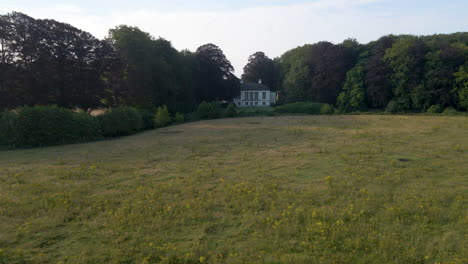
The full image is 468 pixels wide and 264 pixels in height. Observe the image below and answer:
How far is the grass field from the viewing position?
17.4 ft

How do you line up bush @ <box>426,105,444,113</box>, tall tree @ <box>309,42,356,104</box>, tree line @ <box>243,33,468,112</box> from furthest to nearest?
tall tree @ <box>309,42,356,104</box>
tree line @ <box>243,33,468,112</box>
bush @ <box>426,105,444,113</box>

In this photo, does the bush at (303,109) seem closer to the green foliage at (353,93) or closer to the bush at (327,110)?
the bush at (327,110)

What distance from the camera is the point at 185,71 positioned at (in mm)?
46812

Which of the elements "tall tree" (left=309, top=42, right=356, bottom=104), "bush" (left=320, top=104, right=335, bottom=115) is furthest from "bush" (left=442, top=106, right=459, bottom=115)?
"tall tree" (left=309, top=42, right=356, bottom=104)

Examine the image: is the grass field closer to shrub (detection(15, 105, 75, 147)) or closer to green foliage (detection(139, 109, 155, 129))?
shrub (detection(15, 105, 75, 147))

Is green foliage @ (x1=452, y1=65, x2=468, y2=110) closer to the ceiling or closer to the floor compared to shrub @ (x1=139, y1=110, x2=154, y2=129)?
closer to the ceiling

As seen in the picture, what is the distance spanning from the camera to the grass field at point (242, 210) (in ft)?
17.4

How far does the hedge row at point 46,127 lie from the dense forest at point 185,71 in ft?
20.9

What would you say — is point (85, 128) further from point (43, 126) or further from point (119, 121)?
point (119, 121)

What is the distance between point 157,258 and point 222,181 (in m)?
4.83

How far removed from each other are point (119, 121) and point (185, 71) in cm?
2144

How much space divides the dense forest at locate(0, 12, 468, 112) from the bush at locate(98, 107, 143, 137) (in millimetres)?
5466

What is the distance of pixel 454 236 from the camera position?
567 cm

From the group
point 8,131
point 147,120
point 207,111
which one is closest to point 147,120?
point 147,120
